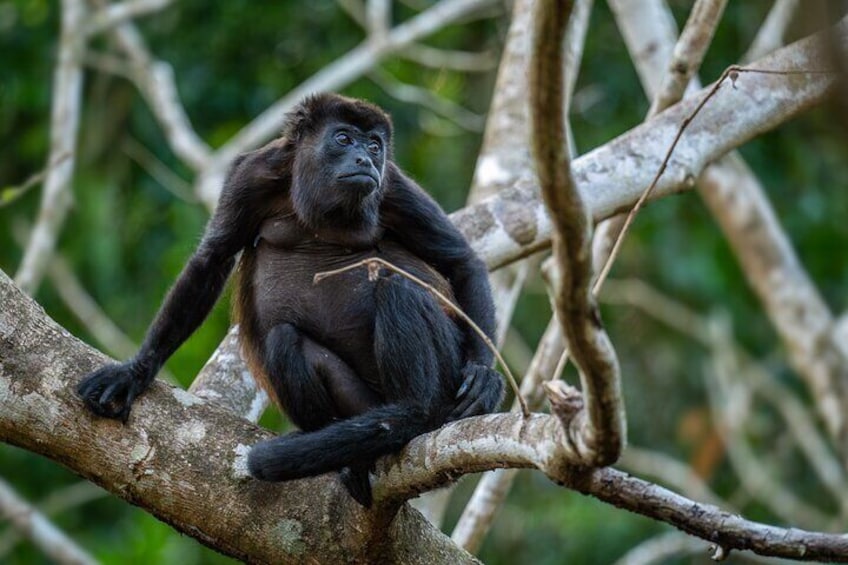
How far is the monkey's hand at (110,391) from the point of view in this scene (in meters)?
4.07

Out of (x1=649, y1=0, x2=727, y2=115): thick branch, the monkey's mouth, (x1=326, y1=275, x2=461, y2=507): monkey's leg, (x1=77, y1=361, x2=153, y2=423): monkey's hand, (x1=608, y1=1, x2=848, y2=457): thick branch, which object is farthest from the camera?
(x1=608, y1=1, x2=848, y2=457): thick branch

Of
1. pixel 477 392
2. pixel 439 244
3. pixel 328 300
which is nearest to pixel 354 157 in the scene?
pixel 439 244

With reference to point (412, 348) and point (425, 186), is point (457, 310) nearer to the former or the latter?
point (412, 348)

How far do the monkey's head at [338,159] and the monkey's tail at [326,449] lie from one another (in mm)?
1256

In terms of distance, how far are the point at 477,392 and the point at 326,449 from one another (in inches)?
27.8

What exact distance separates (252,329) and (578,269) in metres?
2.81

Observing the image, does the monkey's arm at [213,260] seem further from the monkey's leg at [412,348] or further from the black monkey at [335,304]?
the monkey's leg at [412,348]

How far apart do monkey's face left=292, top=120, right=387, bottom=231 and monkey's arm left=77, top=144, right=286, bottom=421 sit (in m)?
0.18

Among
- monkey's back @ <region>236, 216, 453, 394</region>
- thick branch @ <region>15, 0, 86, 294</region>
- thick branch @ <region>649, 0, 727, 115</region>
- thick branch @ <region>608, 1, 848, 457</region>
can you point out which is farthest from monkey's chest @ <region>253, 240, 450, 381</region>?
thick branch @ <region>608, 1, 848, 457</region>

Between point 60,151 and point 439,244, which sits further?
point 60,151

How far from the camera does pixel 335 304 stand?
4852 mm

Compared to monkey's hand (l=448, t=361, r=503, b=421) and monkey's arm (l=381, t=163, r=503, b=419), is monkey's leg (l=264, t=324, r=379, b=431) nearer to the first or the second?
monkey's hand (l=448, t=361, r=503, b=421)

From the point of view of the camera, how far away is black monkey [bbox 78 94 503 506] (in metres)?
4.09

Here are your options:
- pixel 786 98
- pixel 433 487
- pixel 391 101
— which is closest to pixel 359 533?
pixel 433 487
